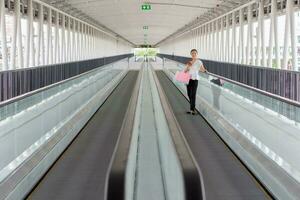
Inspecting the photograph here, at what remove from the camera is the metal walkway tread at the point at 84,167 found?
22.2 feet

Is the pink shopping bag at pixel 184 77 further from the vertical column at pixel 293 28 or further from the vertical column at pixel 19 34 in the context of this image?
the vertical column at pixel 19 34

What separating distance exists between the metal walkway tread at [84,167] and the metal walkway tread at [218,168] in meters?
1.70

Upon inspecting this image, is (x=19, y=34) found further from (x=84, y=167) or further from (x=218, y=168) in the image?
(x=218, y=168)

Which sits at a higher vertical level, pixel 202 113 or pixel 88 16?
pixel 88 16

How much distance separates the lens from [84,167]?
27.0ft

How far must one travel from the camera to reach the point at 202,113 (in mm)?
14852

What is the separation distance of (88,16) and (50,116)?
4033 cm

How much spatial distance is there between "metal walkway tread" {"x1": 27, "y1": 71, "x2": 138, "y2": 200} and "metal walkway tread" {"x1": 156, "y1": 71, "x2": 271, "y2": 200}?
1.70 metres

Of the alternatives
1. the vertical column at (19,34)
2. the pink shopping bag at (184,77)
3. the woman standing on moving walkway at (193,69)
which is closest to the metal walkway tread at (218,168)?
the pink shopping bag at (184,77)

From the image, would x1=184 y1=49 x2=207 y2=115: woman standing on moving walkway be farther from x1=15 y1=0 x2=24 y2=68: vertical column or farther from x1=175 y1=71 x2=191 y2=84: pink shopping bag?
x1=15 y1=0 x2=24 y2=68: vertical column

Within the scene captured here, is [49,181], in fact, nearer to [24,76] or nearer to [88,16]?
[24,76]

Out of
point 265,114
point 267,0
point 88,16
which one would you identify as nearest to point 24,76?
point 265,114

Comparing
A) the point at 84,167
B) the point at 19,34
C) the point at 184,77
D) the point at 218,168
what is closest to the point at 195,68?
the point at 184,77

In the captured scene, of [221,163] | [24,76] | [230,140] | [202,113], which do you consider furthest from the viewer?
[24,76]
